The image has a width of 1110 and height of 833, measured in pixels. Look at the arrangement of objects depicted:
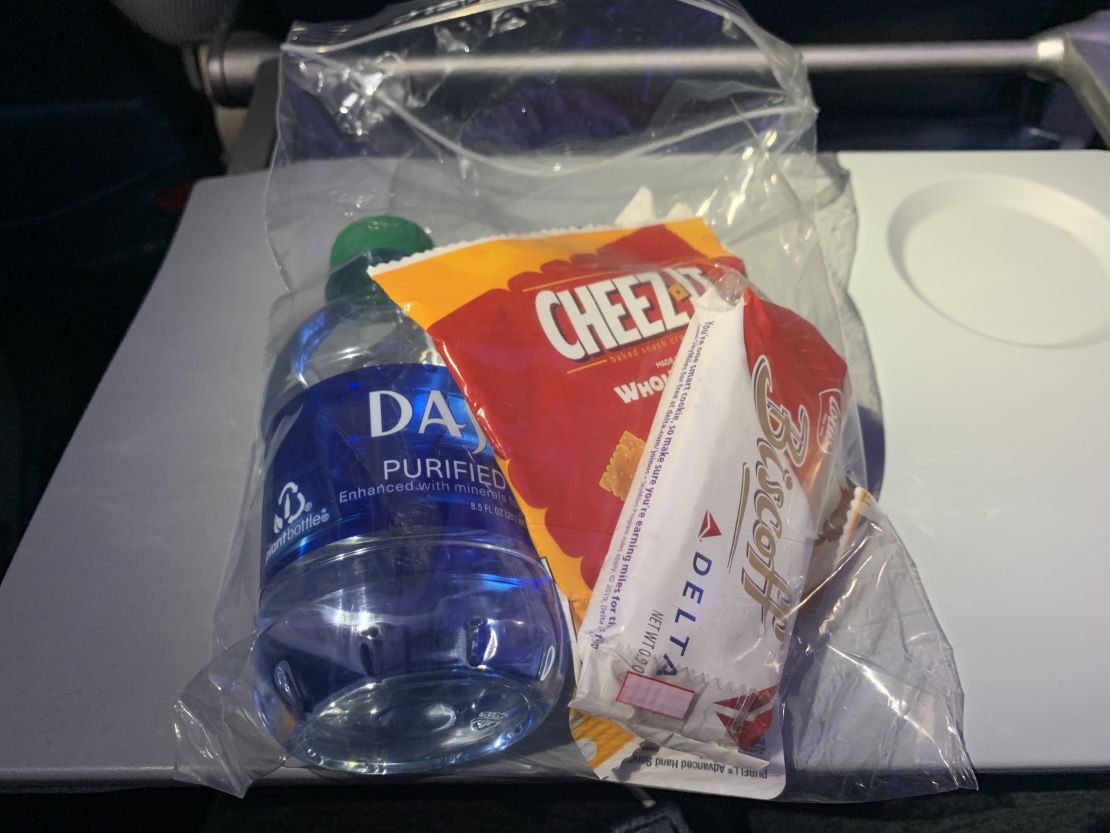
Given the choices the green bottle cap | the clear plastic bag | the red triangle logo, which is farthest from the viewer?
the clear plastic bag

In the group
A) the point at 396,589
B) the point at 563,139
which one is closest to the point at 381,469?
the point at 396,589

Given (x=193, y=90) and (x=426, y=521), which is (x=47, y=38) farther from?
(x=426, y=521)

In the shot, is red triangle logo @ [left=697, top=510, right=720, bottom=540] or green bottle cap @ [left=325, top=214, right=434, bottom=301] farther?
green bottle cap @ [left=325, top=214, right=434, bottom=301]

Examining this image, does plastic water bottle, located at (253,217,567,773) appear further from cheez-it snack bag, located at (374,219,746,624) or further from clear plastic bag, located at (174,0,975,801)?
clear plastic bag, located at (174,0,975,801)

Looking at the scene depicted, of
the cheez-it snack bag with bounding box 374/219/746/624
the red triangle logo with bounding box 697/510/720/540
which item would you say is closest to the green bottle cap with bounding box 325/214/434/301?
the cheez-it snack bag with bounding box 374/219/746/624

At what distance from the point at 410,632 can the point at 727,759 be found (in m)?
0.17

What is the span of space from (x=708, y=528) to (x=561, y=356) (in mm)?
Answer: 125

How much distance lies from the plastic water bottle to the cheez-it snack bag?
0.02 meters

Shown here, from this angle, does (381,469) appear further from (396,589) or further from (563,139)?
(563,139)

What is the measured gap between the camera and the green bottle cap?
1.69 ft

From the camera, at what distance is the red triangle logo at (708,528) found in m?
0.41

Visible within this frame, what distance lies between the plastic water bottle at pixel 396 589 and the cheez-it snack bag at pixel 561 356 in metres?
0.02

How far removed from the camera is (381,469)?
42 centimetres

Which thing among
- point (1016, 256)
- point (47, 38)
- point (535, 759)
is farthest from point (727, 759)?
point (47, 38)
